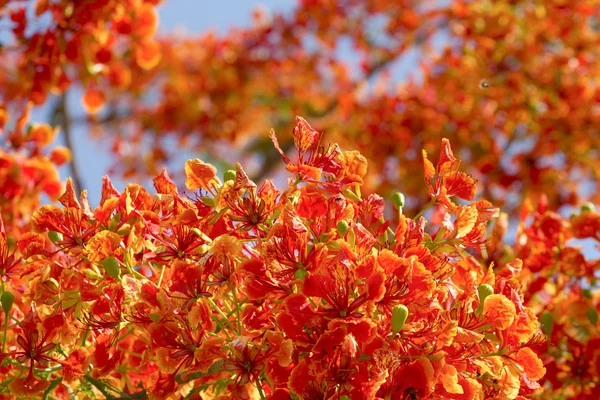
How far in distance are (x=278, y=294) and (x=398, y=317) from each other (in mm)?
262

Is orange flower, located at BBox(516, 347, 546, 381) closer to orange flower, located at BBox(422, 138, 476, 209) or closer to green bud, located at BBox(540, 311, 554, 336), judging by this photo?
orange flower, located at BBox(422, 138, 476, 209)

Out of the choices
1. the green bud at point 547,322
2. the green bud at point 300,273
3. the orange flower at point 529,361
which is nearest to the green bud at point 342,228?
the green bud at point 300,273

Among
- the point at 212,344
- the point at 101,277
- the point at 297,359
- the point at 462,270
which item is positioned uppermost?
the point at 101,277

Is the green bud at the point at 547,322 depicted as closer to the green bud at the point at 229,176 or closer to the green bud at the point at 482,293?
the green bud at the point at 482,293

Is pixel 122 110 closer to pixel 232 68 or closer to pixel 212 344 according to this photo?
pixel 232 68

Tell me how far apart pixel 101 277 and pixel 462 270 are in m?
0.78

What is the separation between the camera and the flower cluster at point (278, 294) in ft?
4.82

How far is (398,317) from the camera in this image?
1.43m

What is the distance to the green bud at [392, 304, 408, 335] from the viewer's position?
1432mm

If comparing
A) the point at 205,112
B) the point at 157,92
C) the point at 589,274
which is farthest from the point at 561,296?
the point at 157,92

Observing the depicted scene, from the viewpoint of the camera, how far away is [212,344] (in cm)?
151

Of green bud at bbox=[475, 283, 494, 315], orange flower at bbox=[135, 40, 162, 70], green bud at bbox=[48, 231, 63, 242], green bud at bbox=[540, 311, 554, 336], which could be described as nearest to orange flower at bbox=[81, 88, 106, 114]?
orange flower at bbox=[135, 40, 162, 70]

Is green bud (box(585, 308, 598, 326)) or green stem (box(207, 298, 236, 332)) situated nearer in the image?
green stem (box(207, 298, 236, 332))

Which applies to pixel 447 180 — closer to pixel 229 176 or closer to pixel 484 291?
pixel 484 291
